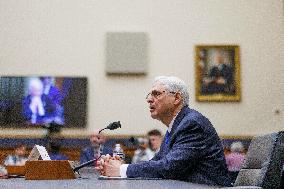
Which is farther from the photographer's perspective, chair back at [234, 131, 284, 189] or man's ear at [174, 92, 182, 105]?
man's ear at [174, 92, 182, 105]

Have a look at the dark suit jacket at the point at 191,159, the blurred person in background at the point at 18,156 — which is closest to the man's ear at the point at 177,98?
the dark suit jacket at the point at 191,159

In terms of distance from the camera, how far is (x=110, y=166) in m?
3.28

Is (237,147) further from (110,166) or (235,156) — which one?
(110,166)

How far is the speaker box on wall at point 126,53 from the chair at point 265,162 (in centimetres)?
646

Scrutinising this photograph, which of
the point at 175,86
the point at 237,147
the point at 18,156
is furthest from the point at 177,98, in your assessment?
the point at 237,147

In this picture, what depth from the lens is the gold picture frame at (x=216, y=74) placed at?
9.62 m

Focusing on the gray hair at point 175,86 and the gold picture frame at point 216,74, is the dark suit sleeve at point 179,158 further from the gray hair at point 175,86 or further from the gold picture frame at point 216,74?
the gold picture frame at point 216,74

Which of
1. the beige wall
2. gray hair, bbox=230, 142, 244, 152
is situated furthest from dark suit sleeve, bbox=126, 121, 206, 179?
the beige wall

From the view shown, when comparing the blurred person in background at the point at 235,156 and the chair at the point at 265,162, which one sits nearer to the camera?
the chair at the point at 265,162

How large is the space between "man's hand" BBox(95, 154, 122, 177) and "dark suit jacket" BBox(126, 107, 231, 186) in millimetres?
83

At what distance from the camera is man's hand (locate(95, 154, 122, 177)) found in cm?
323

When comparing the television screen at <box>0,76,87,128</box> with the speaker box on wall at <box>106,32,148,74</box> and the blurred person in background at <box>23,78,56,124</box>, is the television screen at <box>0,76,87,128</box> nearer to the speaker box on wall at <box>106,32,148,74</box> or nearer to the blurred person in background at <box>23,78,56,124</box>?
the blurred person in background at <box>23,78,56,124</box>

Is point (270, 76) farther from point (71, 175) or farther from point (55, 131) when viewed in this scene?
point (71, 175)

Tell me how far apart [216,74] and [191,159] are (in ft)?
22.1
